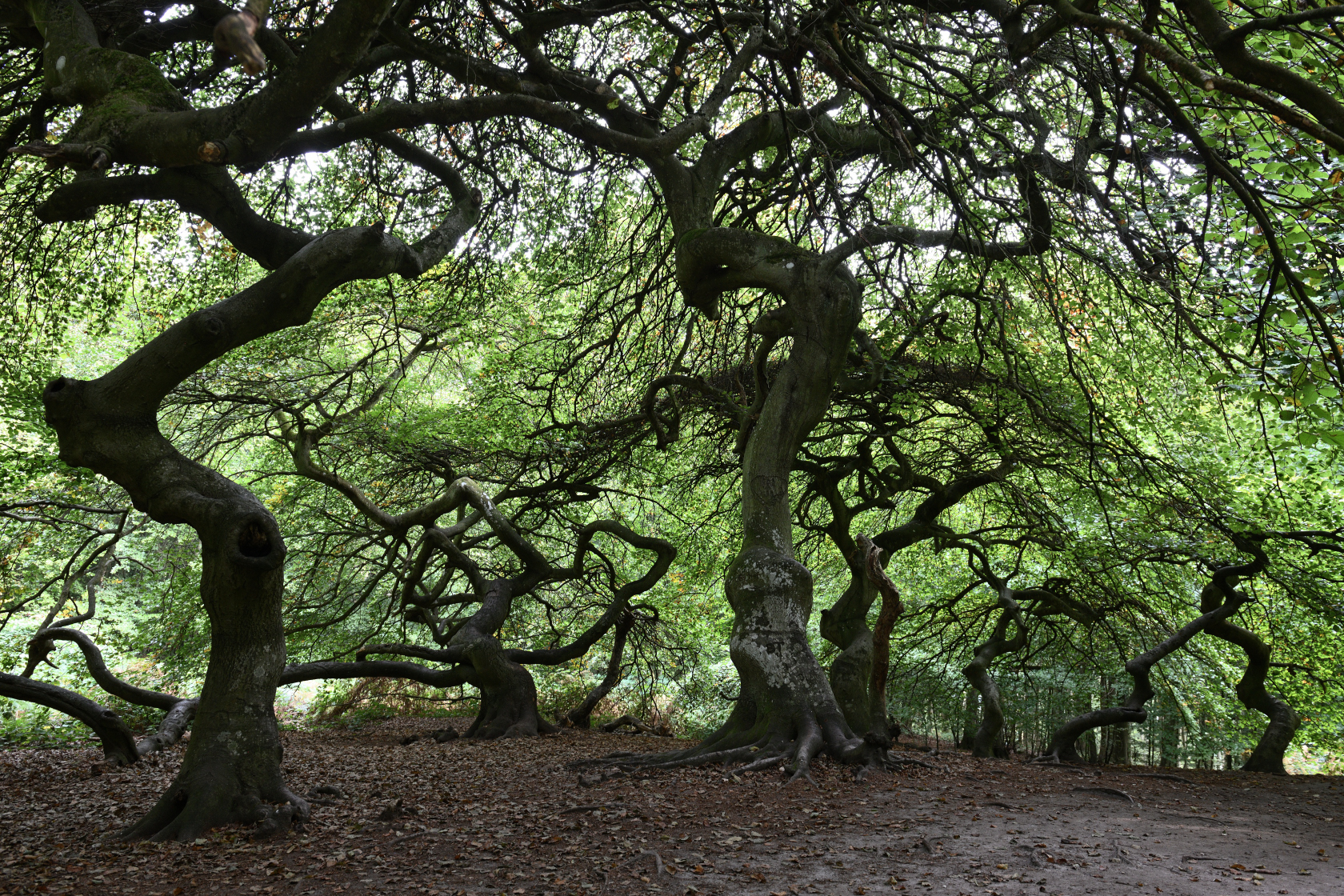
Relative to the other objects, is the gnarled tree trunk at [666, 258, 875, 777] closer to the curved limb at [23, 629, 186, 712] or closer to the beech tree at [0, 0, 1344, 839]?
the beech tree at [0, 0, 1344, 839]

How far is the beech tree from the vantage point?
3.68 meters

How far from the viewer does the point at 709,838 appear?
3.86 m

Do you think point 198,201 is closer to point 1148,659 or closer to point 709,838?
point 709,838

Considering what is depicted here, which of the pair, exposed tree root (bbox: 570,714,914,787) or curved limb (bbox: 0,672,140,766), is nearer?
exposed tree root (bbox: 570,714,914,787)

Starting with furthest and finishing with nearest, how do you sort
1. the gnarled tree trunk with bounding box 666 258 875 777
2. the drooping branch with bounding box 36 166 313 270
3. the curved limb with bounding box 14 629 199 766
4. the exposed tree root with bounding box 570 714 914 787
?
1. the curved limb with bounding box 14 629 199 766
2. the gnarled tree trunk with bounding box 666 258 875 777
3. the exposed tree root with bounding box 570 714 914 787
4. the drooping branch with bounding box 36 166 313 270

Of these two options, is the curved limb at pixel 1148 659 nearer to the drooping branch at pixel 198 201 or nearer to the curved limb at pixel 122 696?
the drooping branch at pixel 198 201

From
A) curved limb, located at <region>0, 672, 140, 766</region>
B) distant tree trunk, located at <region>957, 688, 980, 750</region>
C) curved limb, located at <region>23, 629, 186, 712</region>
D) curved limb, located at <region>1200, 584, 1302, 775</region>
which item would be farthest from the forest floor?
distant tree trunk, located at <region>957, 688, 980, 750</region>

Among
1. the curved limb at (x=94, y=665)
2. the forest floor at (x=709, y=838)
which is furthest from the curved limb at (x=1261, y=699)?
the curved limb at (x=94, y=665)

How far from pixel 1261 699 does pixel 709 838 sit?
21.7ft

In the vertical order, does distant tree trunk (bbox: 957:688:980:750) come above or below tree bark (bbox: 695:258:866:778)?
below

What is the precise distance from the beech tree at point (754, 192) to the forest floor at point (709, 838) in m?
0.47

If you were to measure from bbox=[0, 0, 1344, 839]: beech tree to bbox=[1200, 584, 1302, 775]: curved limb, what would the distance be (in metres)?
0.37

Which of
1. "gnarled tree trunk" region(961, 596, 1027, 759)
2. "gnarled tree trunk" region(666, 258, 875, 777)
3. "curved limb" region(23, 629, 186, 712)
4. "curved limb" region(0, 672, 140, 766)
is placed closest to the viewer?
"gnarled tree trunk" region(666, 258, 875, 777)

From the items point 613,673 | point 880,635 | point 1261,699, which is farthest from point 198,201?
point 1261,699
